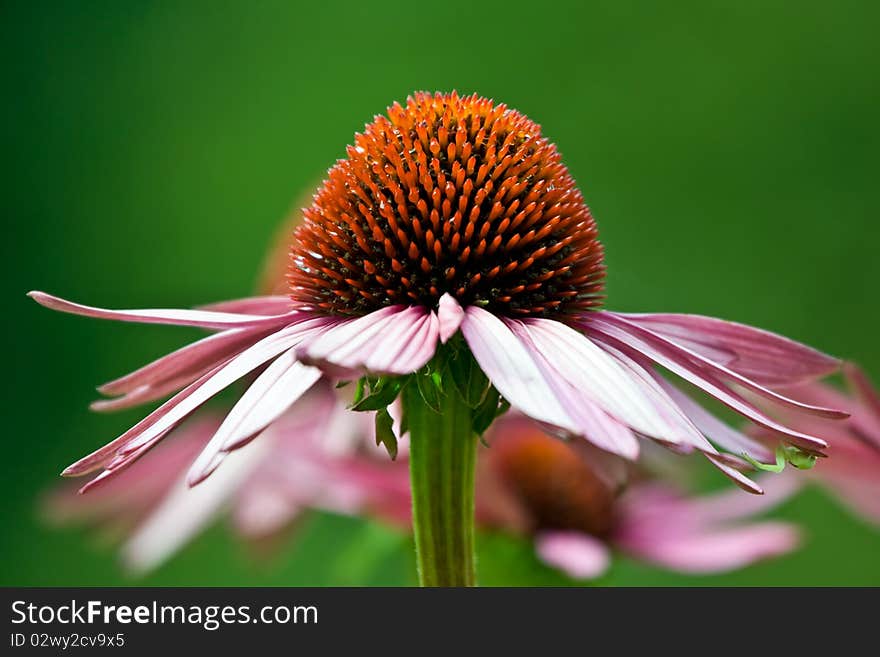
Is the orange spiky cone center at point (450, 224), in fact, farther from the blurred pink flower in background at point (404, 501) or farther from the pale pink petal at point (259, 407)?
the blurred pink flower in background at point (404, 501)

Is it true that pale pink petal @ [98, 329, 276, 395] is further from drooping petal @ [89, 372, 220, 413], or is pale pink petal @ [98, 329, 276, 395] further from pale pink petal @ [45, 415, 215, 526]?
pale pink petal @ [45, 415, 215, 526]

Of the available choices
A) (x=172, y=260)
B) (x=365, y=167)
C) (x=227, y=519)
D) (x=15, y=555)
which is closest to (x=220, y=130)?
(x=172, y=260)

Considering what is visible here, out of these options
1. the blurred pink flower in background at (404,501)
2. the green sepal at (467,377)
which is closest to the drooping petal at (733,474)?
the green sepal at (467,377)

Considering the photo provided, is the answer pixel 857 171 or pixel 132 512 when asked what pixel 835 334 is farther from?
pixel 132 512

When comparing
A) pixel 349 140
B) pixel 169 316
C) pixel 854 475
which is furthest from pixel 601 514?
pixel 349 140

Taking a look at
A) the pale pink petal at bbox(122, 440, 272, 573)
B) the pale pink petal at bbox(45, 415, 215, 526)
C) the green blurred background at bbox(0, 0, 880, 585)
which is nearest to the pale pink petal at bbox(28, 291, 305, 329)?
the pale pink petal at bbox(122, 440, 272, 573)

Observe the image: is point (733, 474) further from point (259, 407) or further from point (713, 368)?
point (259, 407)
